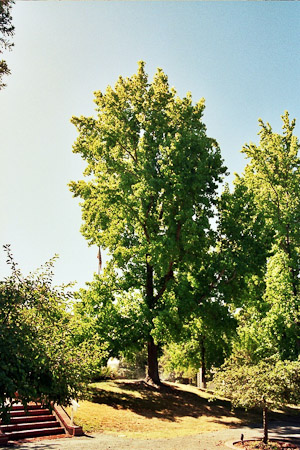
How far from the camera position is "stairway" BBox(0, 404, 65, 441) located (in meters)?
12.8

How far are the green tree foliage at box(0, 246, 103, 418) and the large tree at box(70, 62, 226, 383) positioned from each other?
12.1 m

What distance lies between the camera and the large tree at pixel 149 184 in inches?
804

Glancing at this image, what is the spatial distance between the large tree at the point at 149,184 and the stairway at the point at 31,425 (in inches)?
286

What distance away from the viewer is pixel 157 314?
20469 millimetres

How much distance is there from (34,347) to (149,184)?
1447 cm

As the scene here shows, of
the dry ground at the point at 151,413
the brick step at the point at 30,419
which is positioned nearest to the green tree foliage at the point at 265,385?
the dry ground at the point at 151,413

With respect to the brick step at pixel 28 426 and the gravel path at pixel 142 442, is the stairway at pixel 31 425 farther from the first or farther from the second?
the gravel path at pixel 142 442

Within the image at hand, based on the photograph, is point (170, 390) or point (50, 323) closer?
point (50, 323)

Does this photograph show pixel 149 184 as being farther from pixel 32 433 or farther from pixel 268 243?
pixel 32 433

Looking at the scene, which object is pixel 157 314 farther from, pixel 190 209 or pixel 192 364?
pixel 192 364

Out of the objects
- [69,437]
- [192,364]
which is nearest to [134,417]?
[69,437]

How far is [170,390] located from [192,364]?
329 inches

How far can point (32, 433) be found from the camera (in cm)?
1297

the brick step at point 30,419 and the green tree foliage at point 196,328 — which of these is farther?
the green tree foliage at point 196,328
